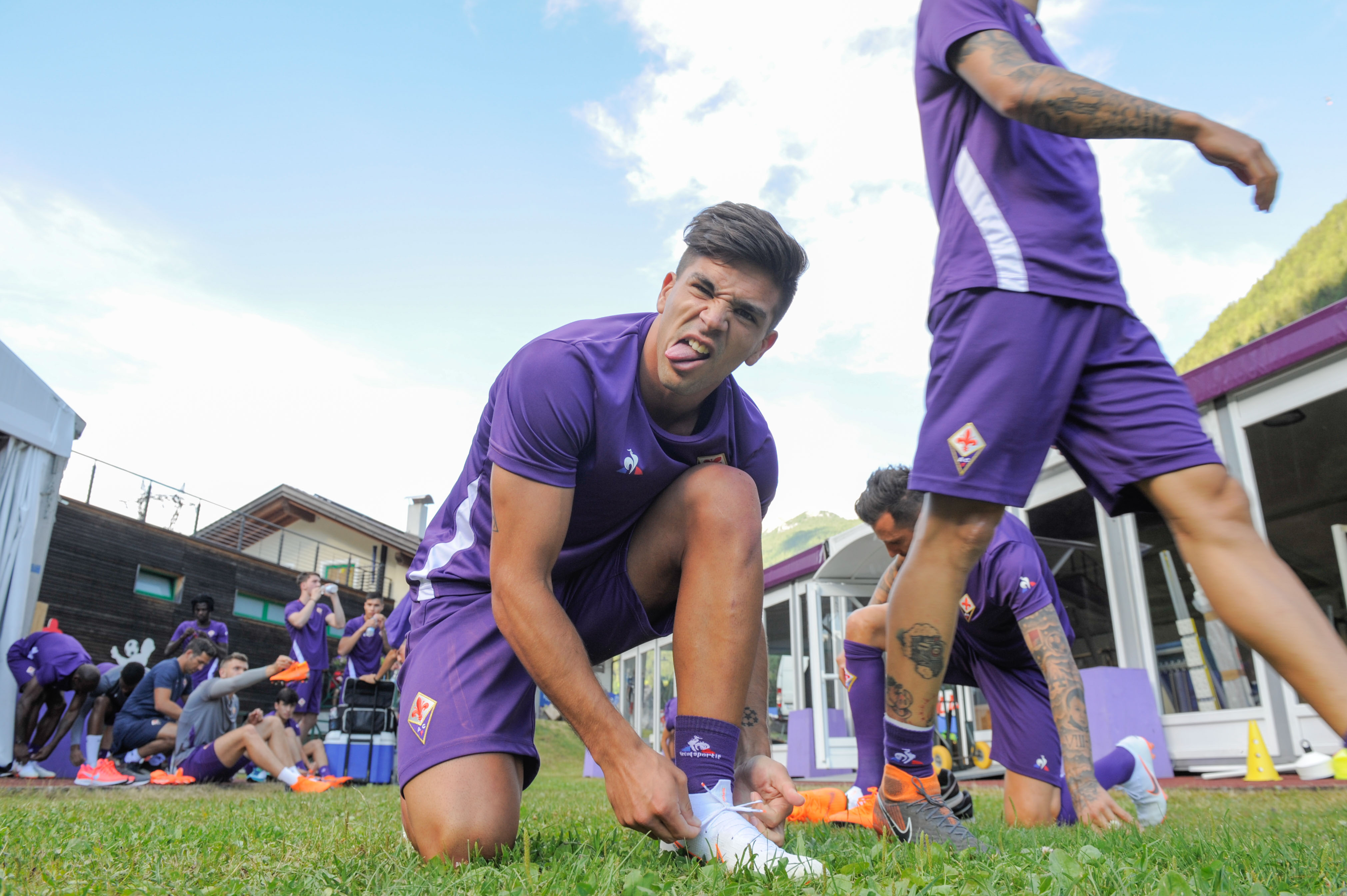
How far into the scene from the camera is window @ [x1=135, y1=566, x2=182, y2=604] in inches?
781

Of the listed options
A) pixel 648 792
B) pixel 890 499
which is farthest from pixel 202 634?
pixel 648 792

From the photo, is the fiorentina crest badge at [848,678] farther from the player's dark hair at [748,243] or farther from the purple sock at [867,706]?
the player's dark hair at [748,243]

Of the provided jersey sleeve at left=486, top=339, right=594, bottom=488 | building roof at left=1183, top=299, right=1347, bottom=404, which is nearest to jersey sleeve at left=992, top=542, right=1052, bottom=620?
jersey sleeve at left=486, top=339, right=594, bottom=488

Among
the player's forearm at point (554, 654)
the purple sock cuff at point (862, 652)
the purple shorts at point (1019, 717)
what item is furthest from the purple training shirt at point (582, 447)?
the purple shorts at point (1019, 717)

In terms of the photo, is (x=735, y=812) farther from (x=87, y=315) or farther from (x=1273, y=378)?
(x=87, y=315)

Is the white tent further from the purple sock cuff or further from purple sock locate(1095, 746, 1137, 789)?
purple sock locate(1095, 746, 1137, 789)

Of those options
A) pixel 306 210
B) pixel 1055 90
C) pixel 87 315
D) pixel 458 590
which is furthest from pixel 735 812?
pixel 87 315

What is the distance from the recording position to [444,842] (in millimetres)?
1911

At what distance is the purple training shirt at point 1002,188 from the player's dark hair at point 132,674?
10.0 metres

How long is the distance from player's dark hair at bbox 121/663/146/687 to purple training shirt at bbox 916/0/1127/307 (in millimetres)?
10039

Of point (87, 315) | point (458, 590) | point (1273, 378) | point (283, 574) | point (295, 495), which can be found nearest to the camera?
point (458, 590)

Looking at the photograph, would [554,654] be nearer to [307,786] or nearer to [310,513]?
[307,786]

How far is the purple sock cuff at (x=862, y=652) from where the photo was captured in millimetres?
3740

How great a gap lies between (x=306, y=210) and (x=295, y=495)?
10.3 metres
